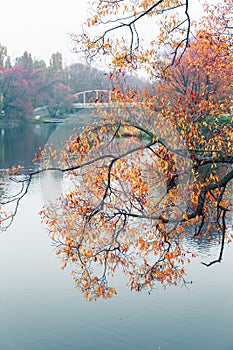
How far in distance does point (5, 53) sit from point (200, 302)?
7774 centimetres

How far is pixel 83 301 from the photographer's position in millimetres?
11273

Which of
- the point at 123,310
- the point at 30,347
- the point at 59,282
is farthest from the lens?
the point at 59,282

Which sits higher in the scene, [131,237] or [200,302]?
[131,237]

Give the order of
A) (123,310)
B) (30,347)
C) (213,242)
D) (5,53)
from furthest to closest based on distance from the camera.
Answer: (5,53) → (213,242) → (123,310) → (30,347)

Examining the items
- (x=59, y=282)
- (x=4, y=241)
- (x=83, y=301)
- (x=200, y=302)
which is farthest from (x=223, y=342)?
(x=4, y=241)

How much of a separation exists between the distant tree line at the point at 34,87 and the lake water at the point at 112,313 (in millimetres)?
54917

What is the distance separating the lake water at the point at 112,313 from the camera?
9.80 metres

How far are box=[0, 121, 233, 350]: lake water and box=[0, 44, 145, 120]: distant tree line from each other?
180 ft

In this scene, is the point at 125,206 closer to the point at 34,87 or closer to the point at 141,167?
the point at 141,167

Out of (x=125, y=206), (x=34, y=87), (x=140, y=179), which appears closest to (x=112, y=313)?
(x=125, y=206)

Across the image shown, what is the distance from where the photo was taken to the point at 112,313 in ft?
35.2

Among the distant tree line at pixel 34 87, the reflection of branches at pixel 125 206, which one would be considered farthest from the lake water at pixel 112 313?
the distant tree line at pixel 34 87

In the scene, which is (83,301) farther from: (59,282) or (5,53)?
(5,53)

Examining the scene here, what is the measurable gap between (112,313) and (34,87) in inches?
2624
